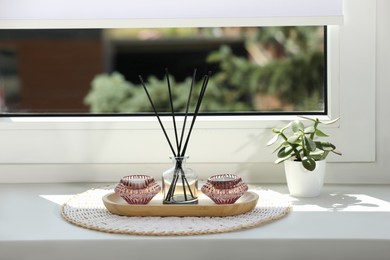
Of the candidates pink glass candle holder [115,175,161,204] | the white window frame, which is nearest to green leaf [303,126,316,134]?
the white window frame

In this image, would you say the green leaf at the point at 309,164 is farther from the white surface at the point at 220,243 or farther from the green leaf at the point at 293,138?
the white surface at the point at 220,243

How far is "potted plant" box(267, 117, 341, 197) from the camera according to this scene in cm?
150

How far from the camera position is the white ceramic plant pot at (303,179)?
4.94 feet

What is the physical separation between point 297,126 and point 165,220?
1.25 feet

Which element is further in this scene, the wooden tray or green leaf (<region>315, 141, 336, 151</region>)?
green leaf (<region>315, 141, 336, 151</region>)

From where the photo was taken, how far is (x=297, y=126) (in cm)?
154

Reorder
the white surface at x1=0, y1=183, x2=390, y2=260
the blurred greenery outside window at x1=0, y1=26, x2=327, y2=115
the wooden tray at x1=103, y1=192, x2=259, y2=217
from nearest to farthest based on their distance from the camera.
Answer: the white surface at x1=0, y1=183, x2=390, y2=260
the wooden tray at x1=103, y1=192, x2=259, y2=217
the blurred greenery outside window at x1=0, y1=26, x2=327, y2=115

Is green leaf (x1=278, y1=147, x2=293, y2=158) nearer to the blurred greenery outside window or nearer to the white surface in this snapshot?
the white surface

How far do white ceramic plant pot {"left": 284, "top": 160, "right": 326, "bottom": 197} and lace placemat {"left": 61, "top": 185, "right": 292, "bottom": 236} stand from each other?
0.05 m

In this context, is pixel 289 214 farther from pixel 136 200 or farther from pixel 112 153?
pixel 112 153

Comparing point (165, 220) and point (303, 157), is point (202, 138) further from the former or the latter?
point (165, 220)

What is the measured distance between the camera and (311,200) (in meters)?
1.50
